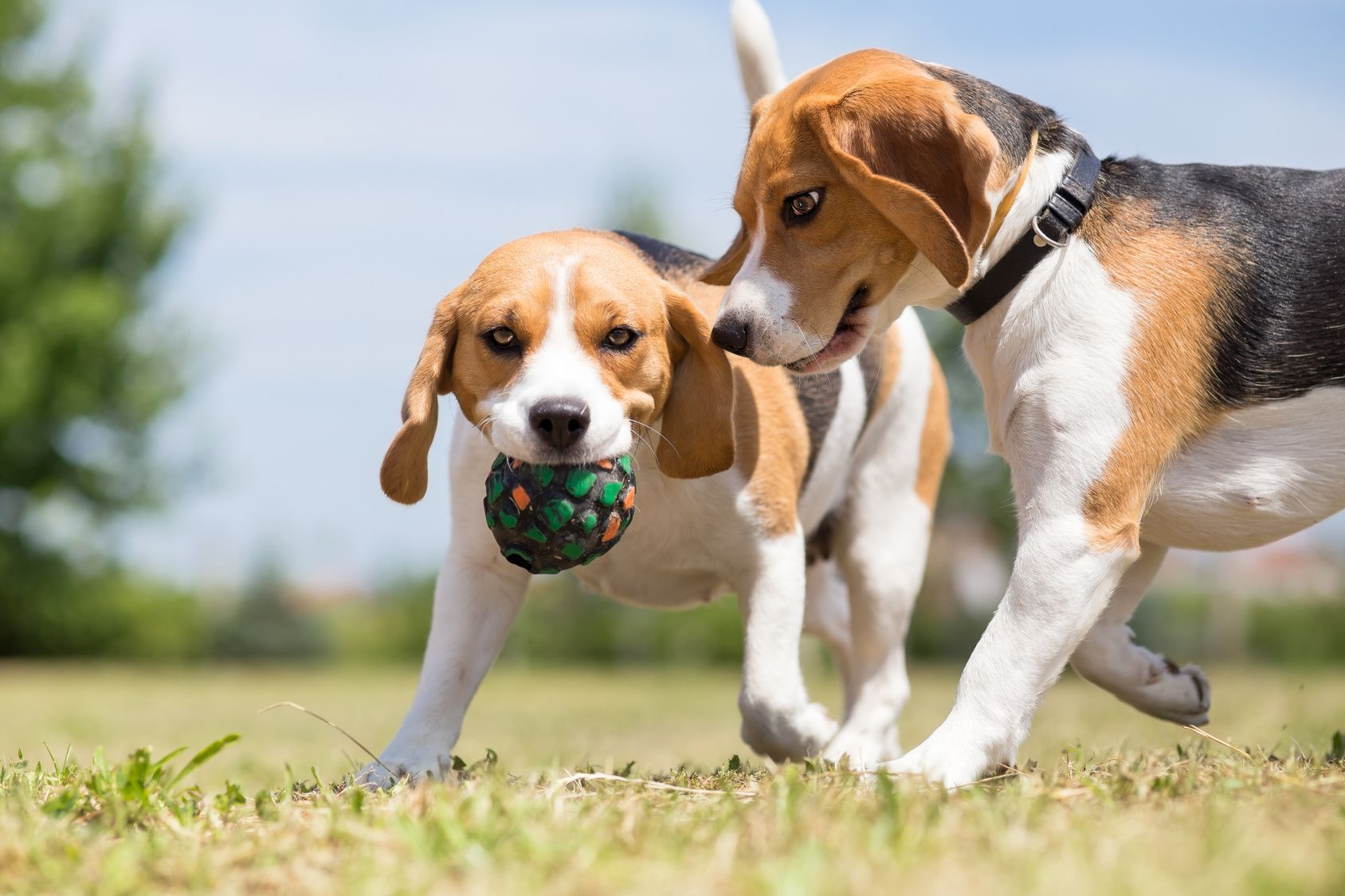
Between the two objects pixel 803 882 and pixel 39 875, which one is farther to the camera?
pixel 39 875

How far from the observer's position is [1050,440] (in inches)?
157

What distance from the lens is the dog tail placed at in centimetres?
591

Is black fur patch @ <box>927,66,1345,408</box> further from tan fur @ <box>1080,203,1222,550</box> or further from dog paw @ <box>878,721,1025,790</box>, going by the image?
dog paw @ <box>878,721,1025,790</box>

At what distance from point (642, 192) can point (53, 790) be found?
1090 inches

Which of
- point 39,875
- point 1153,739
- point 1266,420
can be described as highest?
point 1266,420

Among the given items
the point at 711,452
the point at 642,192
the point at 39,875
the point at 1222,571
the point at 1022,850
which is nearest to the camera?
the point at 1022,850

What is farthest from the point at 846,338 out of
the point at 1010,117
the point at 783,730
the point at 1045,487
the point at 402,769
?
the point at 402,769

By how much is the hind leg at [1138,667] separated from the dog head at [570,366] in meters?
1.40

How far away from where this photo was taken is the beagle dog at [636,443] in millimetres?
4316

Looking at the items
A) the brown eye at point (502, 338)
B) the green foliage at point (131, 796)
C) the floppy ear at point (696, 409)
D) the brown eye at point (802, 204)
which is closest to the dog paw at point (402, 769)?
the green foliage at point (131, 796)

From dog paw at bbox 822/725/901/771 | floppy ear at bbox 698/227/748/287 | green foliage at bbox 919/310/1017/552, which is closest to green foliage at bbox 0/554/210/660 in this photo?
green foliage at bbox 919/310/1017/552

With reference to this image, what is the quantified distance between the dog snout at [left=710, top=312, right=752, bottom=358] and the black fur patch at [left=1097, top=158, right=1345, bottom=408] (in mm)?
1206

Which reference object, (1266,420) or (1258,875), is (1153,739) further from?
(1258,875)

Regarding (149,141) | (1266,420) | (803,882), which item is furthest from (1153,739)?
(149,141)
